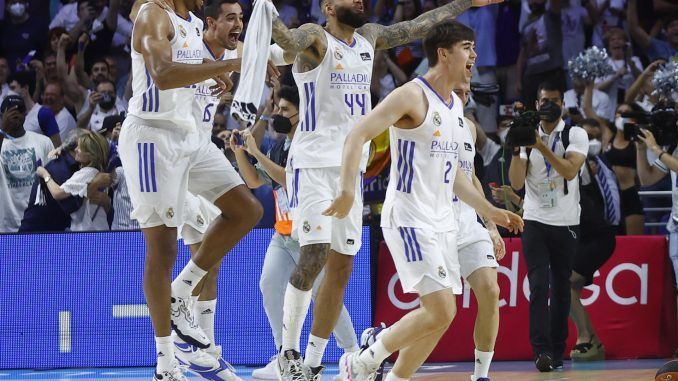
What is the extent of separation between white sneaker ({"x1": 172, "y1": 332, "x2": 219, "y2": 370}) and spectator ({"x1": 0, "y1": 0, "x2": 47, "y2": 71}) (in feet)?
27.6

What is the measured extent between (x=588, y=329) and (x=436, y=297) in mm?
4561

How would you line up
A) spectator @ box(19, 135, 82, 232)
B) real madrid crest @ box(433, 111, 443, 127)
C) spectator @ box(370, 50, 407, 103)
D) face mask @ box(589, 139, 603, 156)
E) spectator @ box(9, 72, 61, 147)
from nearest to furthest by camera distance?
real madrid crest @ box(433, 111, 443, 127), spectator @ box(19, 135, 82, 232), face mask @ box(589, 139, 603, 156), spectator @ box(9, 72, 61, 147), spectator @ box(370, 50, 407, 103)

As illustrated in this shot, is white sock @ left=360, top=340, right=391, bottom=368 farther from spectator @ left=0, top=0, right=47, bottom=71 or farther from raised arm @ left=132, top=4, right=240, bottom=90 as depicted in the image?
spectator @ left=0, top=0, right=47, bottom=71

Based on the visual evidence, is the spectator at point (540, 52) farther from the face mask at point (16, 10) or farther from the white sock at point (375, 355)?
the white sock at point (375, 355)

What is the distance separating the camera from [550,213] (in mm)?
10406

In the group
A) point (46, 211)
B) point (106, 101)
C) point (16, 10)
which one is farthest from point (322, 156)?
point (16, 10)

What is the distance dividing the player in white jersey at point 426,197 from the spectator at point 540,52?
7248 millimetres

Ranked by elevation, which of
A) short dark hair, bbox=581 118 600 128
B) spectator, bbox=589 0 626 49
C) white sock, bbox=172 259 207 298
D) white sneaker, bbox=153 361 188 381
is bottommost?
white sneaker, bbox=153 361 188 381

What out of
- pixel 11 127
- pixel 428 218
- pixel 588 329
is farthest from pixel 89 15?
pixel 428 218

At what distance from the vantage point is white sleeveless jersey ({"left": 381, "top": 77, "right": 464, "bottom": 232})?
7.00 metres

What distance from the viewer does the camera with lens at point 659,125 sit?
1067 cm

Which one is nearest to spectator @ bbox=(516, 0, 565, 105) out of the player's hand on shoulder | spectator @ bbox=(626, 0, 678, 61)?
spectator @ bbox=(626, 0, 678, 61)

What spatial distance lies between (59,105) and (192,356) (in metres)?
7.20

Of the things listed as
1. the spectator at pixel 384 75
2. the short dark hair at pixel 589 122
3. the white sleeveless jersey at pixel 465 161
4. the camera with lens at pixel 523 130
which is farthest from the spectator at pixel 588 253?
the spectator at pixel 384 75
